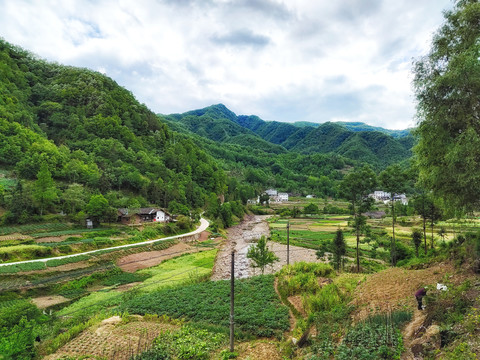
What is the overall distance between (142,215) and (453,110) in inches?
2299

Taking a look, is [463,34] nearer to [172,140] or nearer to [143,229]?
[143,229]

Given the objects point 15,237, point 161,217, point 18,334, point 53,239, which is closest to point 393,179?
point 18,334

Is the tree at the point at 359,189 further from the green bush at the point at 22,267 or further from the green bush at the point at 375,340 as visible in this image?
the green bush at the point at 22,267

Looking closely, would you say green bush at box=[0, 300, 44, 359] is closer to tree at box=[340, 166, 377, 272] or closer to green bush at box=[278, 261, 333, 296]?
green bush at box=[278, 261, 333, 296]

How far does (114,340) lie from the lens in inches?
506

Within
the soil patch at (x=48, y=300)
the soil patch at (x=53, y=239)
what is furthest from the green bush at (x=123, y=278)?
the soil patch at (x=53, y=239)

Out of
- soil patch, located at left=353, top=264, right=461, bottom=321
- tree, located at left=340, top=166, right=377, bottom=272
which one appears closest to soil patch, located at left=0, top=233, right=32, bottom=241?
tree, located at left=340, top=166, right=377, bottom=272

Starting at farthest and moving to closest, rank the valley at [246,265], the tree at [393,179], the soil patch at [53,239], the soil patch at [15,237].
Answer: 1. the soil patch at [53,239]
2. the soil patch at [15,237]
3. the tree at [393,179]
4. the valley at [246,265]

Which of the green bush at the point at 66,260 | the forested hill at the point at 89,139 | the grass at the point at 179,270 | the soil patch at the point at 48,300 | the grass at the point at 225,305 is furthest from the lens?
the forested hill at the point at 89,139

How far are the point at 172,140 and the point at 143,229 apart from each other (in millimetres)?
75399

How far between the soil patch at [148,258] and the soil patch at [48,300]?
10.5 metres

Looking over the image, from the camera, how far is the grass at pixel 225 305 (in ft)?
47.6

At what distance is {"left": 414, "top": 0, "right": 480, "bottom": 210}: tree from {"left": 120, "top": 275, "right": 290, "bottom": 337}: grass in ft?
35.2

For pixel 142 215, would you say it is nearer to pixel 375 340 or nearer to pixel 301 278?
pixel 301 278
